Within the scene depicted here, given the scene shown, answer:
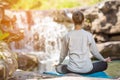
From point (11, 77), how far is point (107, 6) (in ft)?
26.9

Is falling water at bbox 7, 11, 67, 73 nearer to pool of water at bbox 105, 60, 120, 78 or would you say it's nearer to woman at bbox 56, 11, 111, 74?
pool of water at bbox 105, 60, 120, 78

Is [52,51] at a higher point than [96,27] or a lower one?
lower

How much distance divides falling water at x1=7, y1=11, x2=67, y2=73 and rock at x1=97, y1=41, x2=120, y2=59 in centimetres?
167

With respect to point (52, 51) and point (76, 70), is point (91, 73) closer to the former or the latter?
point (76, 70)

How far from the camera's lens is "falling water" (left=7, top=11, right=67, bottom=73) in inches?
497

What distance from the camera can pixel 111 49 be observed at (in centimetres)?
1155

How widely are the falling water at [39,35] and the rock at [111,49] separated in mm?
1666

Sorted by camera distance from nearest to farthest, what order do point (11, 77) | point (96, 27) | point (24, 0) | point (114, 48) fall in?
point (11, 77), point (114, 48), point (96, 27), point (24, 0)

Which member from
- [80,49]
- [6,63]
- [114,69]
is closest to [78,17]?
[80,49]

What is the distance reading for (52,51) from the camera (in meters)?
12.7

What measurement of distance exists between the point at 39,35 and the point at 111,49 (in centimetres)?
Answer: 293

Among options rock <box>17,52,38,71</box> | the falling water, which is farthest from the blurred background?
rock <box>17,52,38,71</box>

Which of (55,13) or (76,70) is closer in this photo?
(76,70)

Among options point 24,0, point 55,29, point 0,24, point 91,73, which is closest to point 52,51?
point 55,29
